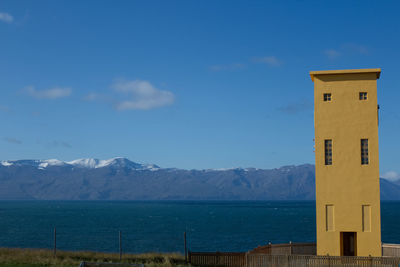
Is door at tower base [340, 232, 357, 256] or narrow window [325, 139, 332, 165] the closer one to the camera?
narrow window [325, 139, 332, 165]

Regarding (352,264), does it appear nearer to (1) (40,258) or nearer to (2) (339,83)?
(2) (339,83)

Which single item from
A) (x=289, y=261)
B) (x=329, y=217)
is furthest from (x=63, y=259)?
(x=329, y=217)

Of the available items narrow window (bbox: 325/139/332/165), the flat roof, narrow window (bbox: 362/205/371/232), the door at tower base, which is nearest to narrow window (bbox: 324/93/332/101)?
the flat roof

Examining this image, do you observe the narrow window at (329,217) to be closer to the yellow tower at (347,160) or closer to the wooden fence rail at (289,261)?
the yellow tower at (347,160)

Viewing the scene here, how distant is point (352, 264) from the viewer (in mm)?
29156

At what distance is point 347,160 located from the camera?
32.3 m

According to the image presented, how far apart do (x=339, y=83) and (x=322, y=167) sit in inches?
221

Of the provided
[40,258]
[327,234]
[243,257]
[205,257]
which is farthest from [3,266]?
[327,234]

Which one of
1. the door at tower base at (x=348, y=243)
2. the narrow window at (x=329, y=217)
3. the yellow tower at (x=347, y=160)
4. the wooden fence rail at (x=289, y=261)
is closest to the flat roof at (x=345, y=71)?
the yellow tower at (x=347, y=160)

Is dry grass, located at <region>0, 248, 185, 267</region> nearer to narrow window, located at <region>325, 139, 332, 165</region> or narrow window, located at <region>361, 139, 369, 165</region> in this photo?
narrow window, located at <region>325, 139, 332, 165</region>

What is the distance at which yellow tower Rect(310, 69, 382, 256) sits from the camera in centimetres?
3175

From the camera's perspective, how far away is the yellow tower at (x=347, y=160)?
31.8 metres

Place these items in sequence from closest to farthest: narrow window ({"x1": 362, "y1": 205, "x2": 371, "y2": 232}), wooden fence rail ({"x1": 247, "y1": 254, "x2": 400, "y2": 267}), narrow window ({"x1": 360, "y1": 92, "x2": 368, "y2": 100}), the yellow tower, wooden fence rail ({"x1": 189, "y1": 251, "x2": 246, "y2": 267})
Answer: wooden fence rail ({"x1": 247, "y1": 254, "x2": 400, "y2": 267}) < wooden fence rail ({"x1": 189, "y1": 251, "x2": 246, "y2": 267}) < narrow window ({"x1": 362, "y1": 205, "x2": 371, "y2": 232}) < the yellow tower < narrow window ({"x1": 360, "y1": 92, "x2": 368, "y2": 100})

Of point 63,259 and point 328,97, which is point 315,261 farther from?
point 63,259
